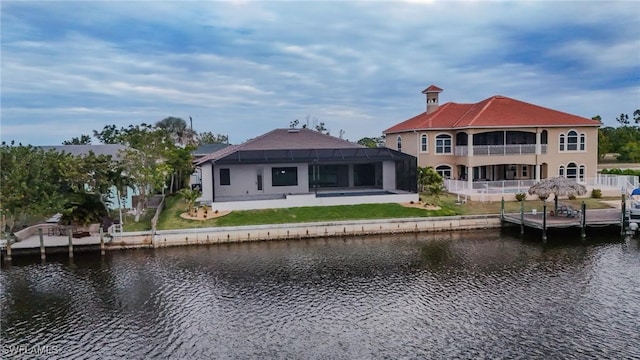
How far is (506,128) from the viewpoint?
33969 millimetres

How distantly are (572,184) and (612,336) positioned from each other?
14.7 metres

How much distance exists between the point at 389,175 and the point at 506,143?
29.7ft

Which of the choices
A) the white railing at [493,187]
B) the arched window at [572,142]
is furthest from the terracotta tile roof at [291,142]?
the arched window at [572,142]

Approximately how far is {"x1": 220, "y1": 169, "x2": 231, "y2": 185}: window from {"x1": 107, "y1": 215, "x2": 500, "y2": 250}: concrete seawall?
26.1 ft

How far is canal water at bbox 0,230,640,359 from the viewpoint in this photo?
516 inches

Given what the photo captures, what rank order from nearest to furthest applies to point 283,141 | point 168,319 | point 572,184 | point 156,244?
point 168,319 → point 156,244 → point 572,184 → point 283,141

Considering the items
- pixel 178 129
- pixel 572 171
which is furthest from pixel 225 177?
pixel 178 129

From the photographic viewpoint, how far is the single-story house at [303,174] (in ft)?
99.9

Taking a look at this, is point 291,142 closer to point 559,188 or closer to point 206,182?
point 206,182

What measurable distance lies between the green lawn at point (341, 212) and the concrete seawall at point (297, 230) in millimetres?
741

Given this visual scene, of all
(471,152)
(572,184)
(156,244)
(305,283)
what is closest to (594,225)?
(572,184)

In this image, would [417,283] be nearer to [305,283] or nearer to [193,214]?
[305,283]

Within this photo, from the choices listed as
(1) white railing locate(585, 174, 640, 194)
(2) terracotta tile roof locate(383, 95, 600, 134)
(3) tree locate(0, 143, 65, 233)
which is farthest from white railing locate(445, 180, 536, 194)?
(3) tree locate(0, 143, 65, 233)

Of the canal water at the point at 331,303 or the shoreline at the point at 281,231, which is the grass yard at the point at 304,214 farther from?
the canal water at the point at 331,303
